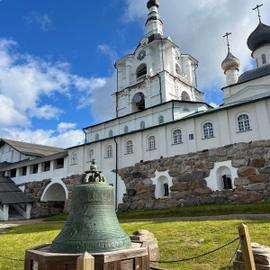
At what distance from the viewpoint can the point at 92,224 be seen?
14.4 ft

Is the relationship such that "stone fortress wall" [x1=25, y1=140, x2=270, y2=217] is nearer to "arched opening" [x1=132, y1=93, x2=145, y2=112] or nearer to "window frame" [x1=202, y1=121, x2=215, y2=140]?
"window frame" [x1=202, y1=121, x2=215, y2=140]

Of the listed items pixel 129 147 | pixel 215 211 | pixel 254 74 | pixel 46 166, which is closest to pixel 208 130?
pixel 215 211

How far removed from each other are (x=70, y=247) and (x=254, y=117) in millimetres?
18717

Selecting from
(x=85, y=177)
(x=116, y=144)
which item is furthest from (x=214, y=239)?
(x=116, y=144)

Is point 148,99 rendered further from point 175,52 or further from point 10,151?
point 10,151

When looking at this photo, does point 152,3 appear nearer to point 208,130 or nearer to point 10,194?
point 208,130

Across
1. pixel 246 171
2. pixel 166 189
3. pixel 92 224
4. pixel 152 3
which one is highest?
pixel 152 3

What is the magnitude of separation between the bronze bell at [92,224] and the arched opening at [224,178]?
55.8ft

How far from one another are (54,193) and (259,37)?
29.4 m

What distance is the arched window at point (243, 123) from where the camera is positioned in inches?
795

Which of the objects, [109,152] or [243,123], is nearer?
[243,123]

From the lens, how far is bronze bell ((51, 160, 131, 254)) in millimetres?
4102

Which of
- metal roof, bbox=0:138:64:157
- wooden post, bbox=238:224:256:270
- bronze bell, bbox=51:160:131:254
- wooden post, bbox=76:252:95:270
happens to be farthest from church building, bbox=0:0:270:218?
wooden post, bbox=76:252:95:270

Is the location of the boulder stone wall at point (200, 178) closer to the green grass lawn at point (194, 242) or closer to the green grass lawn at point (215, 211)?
the green grass lawn at point (215, 211)
